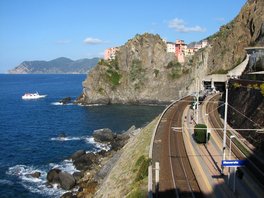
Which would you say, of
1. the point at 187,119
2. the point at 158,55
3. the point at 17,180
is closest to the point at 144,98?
the point at 158,55

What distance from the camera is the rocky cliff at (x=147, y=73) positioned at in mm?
157125

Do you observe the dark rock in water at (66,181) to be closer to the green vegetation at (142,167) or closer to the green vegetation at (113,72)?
the green vegetation at (142,167)

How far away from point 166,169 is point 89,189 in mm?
17825

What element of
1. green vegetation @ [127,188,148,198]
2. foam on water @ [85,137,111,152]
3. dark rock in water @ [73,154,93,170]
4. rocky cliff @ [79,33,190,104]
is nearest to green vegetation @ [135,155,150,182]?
green vegetation @ [127,188,148,198]

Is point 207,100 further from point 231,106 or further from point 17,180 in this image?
point 17,180

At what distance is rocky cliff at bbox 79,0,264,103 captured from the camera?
157125 millimetres

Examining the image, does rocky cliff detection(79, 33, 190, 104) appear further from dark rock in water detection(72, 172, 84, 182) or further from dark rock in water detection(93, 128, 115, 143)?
dark rock in water detection(72, 172, 84, 182)

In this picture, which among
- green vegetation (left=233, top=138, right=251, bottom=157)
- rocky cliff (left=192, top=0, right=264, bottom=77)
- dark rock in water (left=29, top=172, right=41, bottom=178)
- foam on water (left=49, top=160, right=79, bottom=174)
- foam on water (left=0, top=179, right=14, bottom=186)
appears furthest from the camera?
rocky cliff (left=192, top=0, right=264, bottom=77)

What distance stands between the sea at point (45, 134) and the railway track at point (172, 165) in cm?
1816

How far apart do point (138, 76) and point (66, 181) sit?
116 metres

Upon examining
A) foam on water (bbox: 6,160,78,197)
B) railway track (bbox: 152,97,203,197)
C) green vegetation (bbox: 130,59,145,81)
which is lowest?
foam on water (bbox: 6,160,78,197)

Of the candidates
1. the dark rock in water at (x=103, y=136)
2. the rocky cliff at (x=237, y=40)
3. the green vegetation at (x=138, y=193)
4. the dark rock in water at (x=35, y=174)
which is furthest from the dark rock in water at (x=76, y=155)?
the rocky cliff at (x=237, y=40)

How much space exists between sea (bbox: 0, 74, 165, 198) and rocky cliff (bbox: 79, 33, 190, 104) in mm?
13000

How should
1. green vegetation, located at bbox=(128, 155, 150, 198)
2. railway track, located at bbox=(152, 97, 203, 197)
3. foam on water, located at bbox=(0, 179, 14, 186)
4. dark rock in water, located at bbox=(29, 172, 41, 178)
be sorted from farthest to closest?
dark rock in water, located at bbox=(29, 172, 41, 178)
foam on water, located at bbox=(0, 179, 14, 186)
green vegetation, located at bbox=(128, 155, 150, 198)
railway track, located at bbox=(152, 97, 203, 197)
